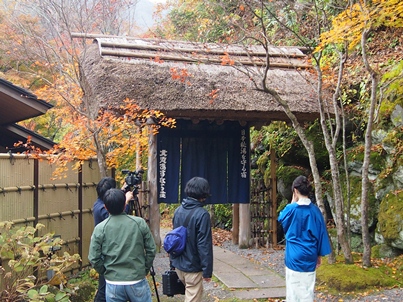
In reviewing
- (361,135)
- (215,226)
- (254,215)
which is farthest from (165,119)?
(215,226)

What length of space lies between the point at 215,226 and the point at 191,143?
6.67 m

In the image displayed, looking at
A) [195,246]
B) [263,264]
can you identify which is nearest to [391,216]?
[263,264]

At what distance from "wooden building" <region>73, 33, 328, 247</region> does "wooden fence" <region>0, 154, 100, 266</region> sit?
1639 mm

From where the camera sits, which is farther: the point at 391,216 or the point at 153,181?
the point at 153,181

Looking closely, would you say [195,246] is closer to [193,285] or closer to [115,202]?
[193,285]

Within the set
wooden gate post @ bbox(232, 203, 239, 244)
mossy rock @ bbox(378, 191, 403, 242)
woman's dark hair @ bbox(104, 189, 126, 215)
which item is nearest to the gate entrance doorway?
wooden gate post @ bbox(232, 203, 239, 244)

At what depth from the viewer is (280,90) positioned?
10.1 m

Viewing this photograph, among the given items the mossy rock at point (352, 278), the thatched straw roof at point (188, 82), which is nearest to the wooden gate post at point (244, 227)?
the thatched straw roof at point (188, 82)

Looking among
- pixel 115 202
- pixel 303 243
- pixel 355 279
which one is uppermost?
pixel 115 202

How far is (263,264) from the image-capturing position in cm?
924

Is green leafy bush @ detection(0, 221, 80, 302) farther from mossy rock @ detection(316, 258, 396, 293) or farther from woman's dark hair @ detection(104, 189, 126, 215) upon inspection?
mossy rock @ detection(316, 258, 396, 293)

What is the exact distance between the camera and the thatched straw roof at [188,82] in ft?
29.9

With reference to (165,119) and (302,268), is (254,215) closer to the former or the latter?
(165,119)

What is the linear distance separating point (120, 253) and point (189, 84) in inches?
238
